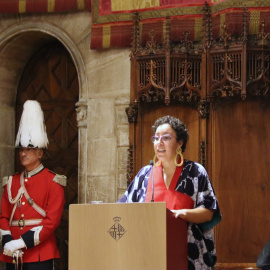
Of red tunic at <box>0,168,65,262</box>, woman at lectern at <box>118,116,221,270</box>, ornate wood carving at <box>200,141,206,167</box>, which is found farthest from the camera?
ornate wood carving at <box>200,141,206,167</box>

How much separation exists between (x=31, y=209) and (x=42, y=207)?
85mm

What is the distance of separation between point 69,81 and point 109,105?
794 millimetres

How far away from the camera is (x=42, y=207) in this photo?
584cm

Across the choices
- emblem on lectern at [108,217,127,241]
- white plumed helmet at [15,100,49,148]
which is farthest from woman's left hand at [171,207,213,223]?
white plumed helmet at [15,100,49,148]

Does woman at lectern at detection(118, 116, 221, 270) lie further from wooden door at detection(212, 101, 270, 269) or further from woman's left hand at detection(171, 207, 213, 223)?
wooden door at detection(212, 101, 270, 269)

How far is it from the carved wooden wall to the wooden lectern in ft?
7.03

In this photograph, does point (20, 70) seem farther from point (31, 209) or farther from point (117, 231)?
point (117, 231)

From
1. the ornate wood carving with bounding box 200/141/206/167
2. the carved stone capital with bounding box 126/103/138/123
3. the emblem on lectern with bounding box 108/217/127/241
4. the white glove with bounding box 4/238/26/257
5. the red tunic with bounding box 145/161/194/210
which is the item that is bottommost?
the white glove with bounding box 4/238/26/257

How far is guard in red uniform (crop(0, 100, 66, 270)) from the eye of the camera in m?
5.71

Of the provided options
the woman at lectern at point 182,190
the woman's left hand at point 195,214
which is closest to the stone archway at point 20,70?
the woman at lectern at point 182,190

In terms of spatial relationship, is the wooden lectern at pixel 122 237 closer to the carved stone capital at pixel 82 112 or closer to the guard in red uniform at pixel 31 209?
the guard in red uniform at pixel 31 209

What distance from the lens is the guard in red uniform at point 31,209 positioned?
571 cm

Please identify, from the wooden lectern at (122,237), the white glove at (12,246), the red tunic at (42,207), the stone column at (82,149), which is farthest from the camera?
the stone column at (82,149)

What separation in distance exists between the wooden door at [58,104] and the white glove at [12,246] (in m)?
1.59
